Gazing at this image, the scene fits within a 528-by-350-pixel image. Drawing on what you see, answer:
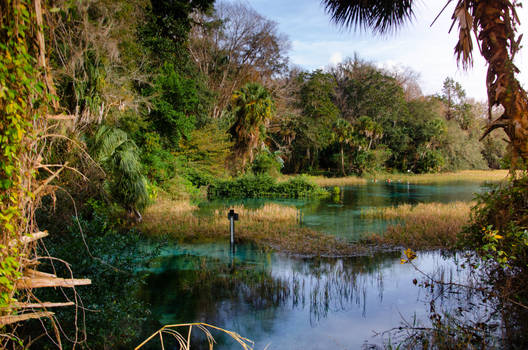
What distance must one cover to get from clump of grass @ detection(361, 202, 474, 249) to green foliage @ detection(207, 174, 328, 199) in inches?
403

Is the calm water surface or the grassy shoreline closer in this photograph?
the calm water surface

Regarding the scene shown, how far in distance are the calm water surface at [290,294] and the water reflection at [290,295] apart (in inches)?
0.6

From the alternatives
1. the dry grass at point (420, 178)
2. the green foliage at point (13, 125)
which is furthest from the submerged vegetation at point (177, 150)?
the dry grass at point (420, 178)

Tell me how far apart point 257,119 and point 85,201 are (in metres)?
16.1

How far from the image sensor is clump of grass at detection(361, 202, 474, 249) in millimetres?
11336

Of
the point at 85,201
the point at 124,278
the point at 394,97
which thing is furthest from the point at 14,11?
the point at 394,97

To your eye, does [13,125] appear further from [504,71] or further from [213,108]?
[213,108]

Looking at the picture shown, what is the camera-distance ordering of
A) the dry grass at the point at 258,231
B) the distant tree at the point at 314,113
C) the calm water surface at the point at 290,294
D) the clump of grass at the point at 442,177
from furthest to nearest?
1. the clump of grass at the point at 442,177
2. the distant tree at the point at 314,113
3. the dry grass at the point at 258,231
4. the calm water surface at the point at 290,294

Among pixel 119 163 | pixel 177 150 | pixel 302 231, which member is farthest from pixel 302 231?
pixel 177 150

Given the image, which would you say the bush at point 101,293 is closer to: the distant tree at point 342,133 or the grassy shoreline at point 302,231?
the grassy shoreline at point 302,231

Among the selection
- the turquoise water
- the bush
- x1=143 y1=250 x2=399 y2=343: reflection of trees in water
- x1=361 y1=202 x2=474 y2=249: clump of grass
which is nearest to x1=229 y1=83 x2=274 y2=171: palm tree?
the turquoise water

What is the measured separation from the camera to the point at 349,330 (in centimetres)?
607

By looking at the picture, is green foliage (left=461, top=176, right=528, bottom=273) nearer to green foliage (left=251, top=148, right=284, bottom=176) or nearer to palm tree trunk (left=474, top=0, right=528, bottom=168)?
palm tree trunk (left=474, top=0, right=528, bottom=168)

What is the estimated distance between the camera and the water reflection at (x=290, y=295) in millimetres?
6051
